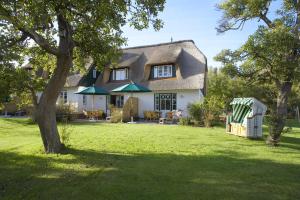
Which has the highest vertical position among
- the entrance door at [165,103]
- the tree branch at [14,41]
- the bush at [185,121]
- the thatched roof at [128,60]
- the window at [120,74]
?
the thatched roof at [128,60]

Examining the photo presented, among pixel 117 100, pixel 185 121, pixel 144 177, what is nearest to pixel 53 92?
pixel 144 177

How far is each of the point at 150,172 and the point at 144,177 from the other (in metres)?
0.45

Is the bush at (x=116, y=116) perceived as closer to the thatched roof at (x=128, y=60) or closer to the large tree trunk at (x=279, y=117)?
the thatched roof at (x=128, y=60)

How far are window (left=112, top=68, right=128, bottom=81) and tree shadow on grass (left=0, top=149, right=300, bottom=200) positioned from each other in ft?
64.5

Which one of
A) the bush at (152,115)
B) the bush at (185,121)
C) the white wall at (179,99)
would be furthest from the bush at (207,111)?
the bush at (152,115)

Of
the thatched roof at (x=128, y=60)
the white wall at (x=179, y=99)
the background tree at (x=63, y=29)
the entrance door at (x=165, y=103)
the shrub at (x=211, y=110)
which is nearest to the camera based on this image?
the background tree at (x=63, y=29)

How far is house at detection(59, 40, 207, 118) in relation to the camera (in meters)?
24.7

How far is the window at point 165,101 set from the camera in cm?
2556

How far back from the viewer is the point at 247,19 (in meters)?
13.3

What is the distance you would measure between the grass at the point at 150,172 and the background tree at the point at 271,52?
2.53 m

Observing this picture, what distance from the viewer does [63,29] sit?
9023mm

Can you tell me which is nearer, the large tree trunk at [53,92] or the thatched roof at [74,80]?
the large tree trunk at [53,92]

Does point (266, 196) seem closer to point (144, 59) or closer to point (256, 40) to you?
point (256, 40)

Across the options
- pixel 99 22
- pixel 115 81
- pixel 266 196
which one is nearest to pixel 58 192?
pixel 266 196
